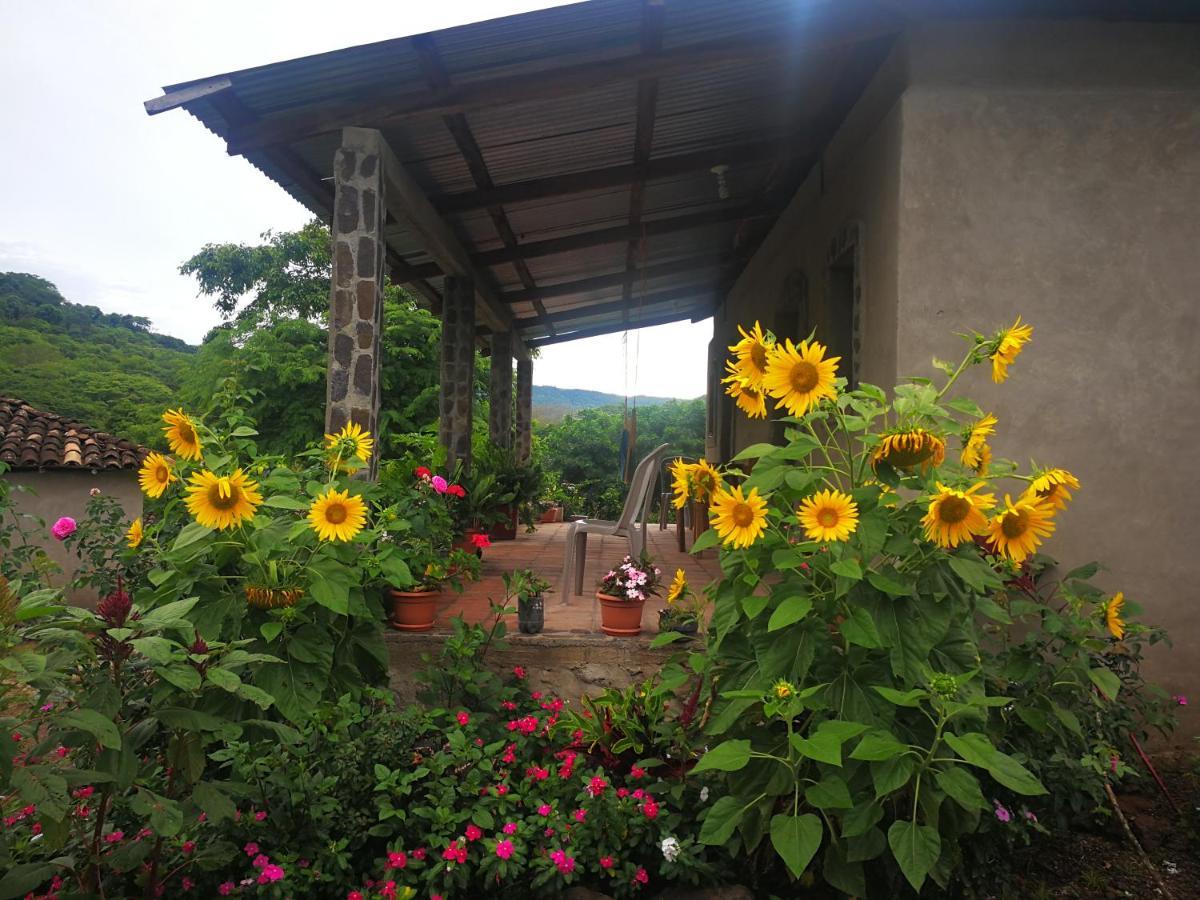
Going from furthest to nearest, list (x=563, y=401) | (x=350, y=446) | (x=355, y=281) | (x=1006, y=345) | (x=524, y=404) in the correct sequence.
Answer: (x=563, y=401), (x=524, y=404), (x=355, y=281), (x=350, y=446), (x=1006, y=345)

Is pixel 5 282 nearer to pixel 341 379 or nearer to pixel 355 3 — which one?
pixel 355 3

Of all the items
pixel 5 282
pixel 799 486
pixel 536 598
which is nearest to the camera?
pixel 799 486

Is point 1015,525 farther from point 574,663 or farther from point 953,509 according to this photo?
point 574,663

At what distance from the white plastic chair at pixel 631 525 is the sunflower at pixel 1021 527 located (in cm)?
178

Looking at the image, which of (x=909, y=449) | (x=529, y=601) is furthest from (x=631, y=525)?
(x=909, y=449)

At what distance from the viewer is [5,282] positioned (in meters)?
19.1

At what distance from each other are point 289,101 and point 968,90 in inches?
121

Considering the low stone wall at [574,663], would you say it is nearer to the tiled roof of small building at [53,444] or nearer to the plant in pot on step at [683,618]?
the plant in pot on step at [683,618]

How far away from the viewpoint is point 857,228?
158 inches

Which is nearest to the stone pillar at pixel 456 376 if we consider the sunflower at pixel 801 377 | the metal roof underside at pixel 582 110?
the metal roof underside at pixel 582 110

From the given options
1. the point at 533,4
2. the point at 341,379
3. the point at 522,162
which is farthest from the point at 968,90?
the point at 341,379

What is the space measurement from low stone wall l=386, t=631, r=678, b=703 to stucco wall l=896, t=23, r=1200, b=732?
173cm

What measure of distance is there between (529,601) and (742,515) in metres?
1.46

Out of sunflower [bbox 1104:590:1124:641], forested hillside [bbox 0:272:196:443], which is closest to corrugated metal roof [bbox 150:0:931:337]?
sunflower [bbox 1104:590:1124:641]
